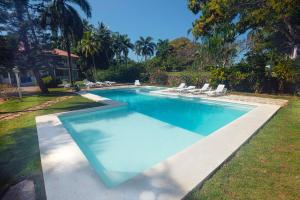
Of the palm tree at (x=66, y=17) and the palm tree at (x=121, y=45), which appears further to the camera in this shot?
the palm tree at (x=121, y=45)

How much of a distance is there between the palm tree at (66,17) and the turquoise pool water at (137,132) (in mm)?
12605

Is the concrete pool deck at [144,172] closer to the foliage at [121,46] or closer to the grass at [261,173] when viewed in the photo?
the grass at [261,173]

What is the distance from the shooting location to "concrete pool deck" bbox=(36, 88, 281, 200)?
3.00m

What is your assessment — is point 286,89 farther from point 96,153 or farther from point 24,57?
point 24,57

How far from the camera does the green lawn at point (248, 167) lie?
2984 millimetres

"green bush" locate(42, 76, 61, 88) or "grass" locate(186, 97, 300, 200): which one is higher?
"green bush" locate(42, 76, 61, 88)

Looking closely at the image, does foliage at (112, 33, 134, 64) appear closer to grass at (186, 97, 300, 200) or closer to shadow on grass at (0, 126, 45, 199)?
shadow on grass at (0, 126, 45, 199)

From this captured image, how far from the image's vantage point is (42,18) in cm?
1680

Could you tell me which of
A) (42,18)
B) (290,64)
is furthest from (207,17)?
(42,18)

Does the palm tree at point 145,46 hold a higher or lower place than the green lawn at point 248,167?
higher

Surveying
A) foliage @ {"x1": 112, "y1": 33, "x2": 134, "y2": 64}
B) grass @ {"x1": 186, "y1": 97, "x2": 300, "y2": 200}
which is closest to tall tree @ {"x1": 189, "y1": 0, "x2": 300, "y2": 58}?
grass @ {"x1": 186, "y1": 97, "x2": 300, "y2": 200}

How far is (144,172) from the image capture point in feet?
11.9

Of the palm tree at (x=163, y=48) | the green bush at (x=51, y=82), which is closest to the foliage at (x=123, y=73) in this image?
the green bush at (x=51, y=82)

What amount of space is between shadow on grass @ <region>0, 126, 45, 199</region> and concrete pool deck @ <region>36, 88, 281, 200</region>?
148 millimetres
